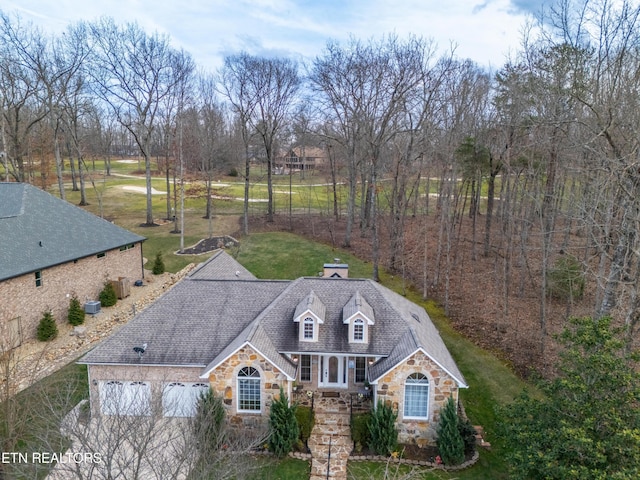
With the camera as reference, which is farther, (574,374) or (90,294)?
(90,294)

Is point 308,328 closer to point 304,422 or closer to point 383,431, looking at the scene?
point 304,422

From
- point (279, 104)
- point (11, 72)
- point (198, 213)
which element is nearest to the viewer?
point (11, 72)

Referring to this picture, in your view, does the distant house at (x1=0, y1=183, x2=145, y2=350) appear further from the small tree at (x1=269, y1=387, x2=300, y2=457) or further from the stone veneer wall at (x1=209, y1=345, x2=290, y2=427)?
the small tree at (x1=269, y1=387, x2=300, y2=457)

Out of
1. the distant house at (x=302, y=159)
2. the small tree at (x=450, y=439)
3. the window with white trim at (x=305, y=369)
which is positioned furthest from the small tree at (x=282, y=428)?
the distant house at (x=302, y=159)

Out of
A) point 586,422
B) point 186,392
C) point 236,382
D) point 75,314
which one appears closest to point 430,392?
point 586,422

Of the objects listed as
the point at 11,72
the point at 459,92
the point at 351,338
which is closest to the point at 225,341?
the point at 351,338

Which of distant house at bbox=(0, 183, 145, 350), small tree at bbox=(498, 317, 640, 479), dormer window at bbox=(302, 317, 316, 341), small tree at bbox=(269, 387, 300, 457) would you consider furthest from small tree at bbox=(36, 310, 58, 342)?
small tree at bbox=(498, 317, 640, 479)

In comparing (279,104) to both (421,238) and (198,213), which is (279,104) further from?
(421,238)
